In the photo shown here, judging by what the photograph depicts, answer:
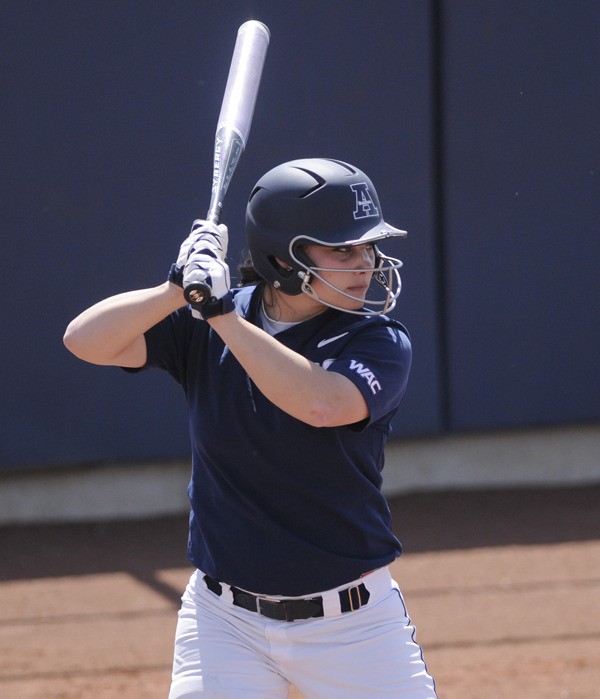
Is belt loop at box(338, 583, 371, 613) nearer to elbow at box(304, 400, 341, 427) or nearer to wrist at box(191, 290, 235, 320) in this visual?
elbow at box(304, 400, 341, 427)

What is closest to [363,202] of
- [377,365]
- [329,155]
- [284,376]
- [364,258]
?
[364,258]

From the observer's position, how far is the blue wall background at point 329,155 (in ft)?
19.1

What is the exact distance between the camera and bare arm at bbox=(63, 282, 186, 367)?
2.45m

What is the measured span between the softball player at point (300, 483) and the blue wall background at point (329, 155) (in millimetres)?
3315

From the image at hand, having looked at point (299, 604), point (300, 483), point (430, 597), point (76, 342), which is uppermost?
point (76, 342)

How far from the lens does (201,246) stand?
242 cm

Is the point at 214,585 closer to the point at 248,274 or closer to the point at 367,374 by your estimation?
the point at 367,374

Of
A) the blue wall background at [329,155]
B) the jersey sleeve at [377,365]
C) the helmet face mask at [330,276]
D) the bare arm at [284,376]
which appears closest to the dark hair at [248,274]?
the helmet face mask at [330,276]

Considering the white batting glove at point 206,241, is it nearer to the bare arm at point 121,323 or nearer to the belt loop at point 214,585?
the bare arm at point 121,323

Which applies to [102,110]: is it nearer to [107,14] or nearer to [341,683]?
[107,14]

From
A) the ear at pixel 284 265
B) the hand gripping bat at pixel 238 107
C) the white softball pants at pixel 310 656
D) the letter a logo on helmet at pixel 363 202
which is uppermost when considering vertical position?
the hand gripping bat at pixel 238 107

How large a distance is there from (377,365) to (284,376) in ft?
0.82

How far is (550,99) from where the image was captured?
20.2 feet

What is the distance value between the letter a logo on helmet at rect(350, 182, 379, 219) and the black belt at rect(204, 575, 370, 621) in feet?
2.79
